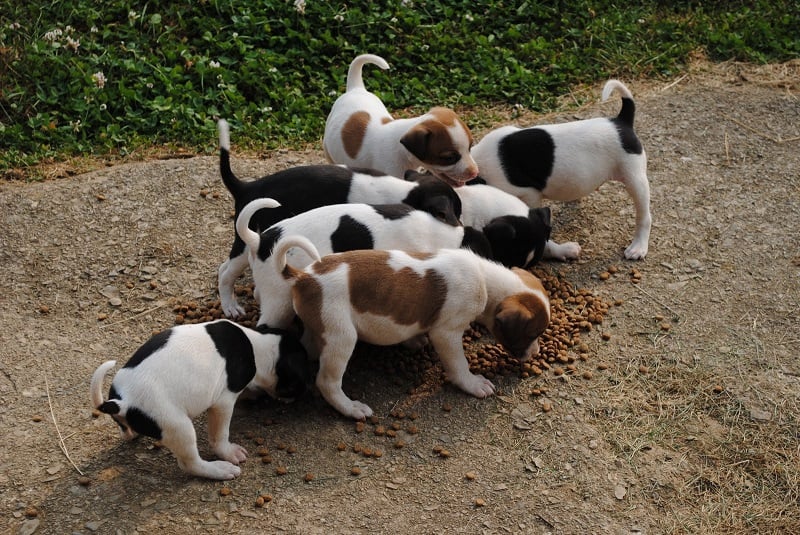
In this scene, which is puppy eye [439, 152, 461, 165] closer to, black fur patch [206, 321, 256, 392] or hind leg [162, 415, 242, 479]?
black fur patch [206, 321, 256, 392]

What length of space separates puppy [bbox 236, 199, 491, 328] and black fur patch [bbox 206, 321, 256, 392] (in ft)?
1.62

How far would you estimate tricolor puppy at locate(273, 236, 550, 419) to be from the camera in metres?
6.26

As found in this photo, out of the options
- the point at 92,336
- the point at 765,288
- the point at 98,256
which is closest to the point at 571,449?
the point at 765,288

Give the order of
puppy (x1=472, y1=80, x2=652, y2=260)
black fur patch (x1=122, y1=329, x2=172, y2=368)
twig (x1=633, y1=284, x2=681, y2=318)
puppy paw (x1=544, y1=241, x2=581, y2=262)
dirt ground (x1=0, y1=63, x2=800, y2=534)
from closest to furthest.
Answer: black fur patch (x1=122, y1=329, x2=172, y2=368) < dirt ground (x1=0, y1=63, x2=800, y2=534) < twig (x1=633, y1=284, x2=681, y2=318) < puppy (x1=472, y1=80, x2=652, y2=260) < puppy paw (x1=544, y1=241, x2=581, y2=262)

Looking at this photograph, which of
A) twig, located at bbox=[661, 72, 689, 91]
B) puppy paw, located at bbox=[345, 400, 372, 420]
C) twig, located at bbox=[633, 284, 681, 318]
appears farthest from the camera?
twig, located at bbox=[661, 72, 689, 91]

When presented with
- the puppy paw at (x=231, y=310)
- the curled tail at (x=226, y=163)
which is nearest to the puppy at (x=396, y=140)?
the curled tail at (x=226, y=163)

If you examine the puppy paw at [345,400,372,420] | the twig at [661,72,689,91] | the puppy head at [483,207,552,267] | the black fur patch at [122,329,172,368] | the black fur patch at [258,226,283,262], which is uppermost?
the black fur patch at [258,226,283,262]

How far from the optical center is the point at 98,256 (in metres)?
8.38

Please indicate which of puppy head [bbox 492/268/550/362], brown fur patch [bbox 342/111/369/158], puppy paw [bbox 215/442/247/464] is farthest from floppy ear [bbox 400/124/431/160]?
puppy paw [bbox 215/442/247/464]

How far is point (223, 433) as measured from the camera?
602 centimetres

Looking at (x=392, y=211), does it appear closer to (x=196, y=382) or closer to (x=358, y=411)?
(x=358, y=411)

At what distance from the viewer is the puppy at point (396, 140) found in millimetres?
8031

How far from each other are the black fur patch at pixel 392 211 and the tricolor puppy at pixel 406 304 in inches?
16.3

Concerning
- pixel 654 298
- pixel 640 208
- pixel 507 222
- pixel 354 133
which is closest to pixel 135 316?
pixel 354 133
